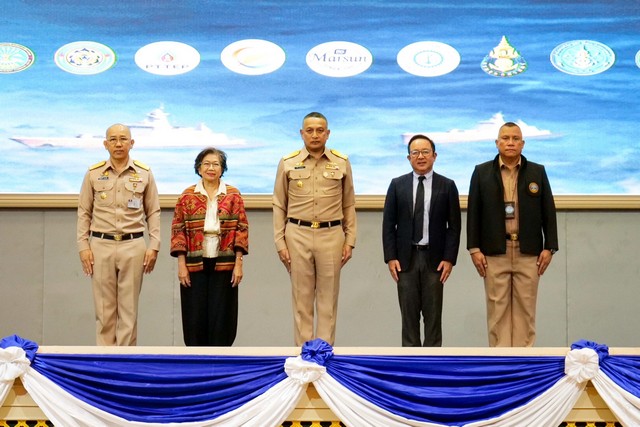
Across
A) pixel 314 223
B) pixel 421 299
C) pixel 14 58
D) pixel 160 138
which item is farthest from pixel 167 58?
pixel 421 299

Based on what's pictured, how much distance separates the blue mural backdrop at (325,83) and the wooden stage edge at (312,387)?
2715mm

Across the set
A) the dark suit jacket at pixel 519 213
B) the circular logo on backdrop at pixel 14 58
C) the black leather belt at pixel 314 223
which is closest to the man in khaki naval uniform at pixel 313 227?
the black leather belt at pixel 314 223

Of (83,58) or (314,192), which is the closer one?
(314,192)

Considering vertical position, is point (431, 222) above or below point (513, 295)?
above

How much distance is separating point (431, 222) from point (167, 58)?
2755 millimetres

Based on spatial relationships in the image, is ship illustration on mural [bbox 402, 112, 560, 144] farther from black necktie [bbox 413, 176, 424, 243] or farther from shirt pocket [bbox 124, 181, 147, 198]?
shirt pocket [bbox 124, 181, 147, 198]

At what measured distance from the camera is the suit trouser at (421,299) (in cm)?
535

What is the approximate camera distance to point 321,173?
5.52 m

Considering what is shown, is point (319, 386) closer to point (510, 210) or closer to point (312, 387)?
point (312, 387)

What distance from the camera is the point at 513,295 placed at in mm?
5398

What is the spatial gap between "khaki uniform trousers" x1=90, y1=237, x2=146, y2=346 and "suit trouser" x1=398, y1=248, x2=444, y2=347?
1.51 m

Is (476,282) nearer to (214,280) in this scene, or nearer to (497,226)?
(497,226)

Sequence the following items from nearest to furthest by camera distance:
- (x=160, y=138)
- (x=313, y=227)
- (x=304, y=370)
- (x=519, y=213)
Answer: (x=304, y=370)
(x=519, y=213)
(x=313, y=227)
(x=160, y=138)

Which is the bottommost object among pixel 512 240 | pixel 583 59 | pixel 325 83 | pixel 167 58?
pixel 512 240
